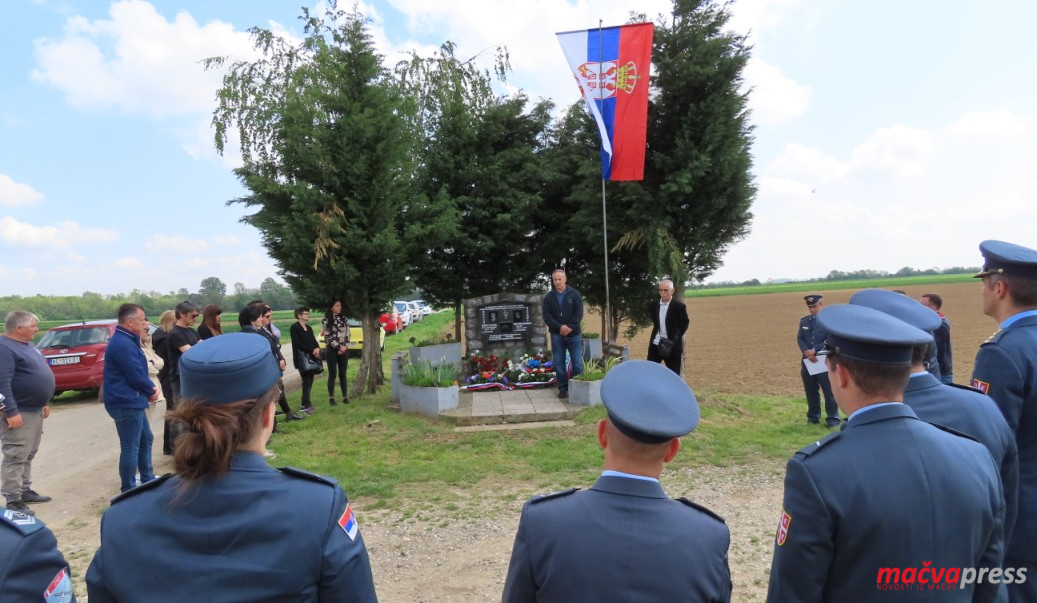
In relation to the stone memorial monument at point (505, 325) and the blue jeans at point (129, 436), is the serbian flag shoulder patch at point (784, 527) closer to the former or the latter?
the blue jeans at point (129, 436)

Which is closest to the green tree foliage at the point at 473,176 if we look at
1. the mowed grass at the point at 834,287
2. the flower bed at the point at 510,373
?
the flower bed at the point at 510,373

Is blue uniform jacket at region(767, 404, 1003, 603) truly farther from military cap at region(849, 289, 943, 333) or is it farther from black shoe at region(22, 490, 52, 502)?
black shoe at region(22, 490, 52, 502)

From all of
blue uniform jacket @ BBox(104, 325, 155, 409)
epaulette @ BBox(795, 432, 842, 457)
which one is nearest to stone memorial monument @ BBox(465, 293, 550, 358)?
blue uniform jacket @ BBox(104, 325, 155, 409)

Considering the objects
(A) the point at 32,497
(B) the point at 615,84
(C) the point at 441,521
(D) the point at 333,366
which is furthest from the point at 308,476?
(B) the point at 615,84

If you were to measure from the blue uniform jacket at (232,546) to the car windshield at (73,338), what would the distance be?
42.8 ft

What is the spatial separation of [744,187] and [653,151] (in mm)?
1992

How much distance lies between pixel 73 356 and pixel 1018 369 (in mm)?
14717

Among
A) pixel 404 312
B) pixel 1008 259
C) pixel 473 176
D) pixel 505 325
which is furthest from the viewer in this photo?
pixel 404 312

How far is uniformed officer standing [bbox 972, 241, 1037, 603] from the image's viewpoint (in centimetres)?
230

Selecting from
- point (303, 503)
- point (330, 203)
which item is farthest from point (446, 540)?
point (330, 203)

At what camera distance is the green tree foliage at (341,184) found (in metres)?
10.1

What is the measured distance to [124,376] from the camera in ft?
17.9

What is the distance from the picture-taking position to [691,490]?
5594 millimetres

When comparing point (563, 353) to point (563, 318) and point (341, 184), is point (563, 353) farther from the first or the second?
point (341, 184)
